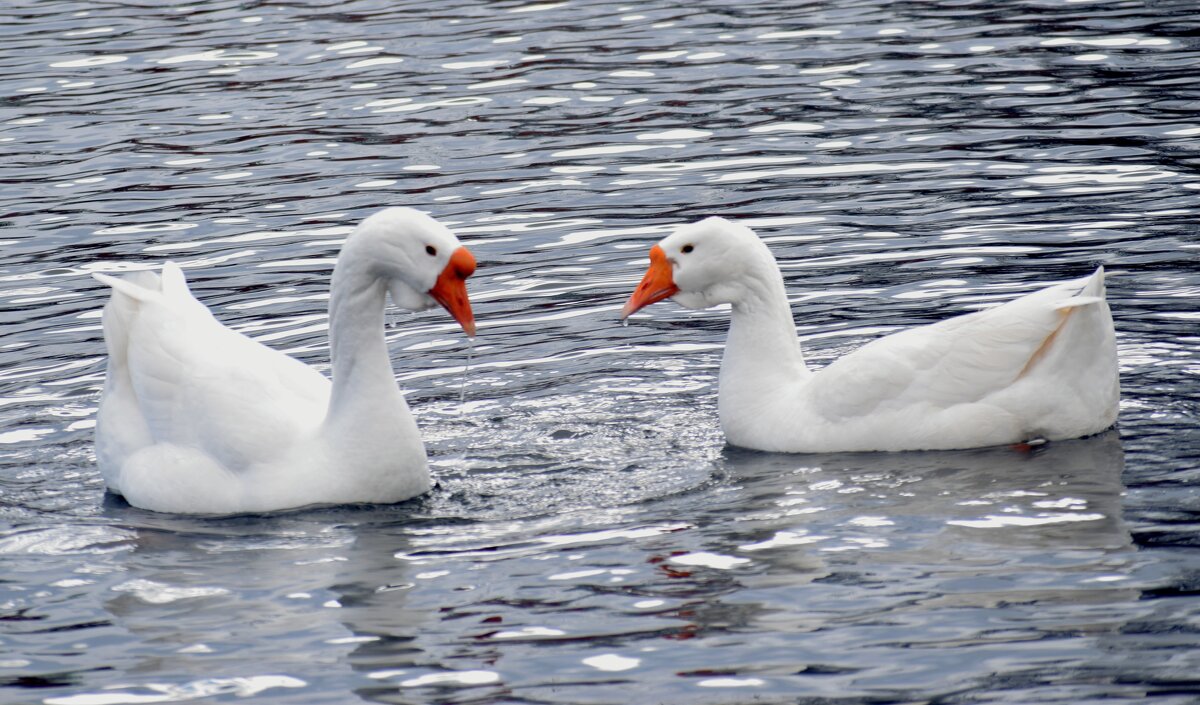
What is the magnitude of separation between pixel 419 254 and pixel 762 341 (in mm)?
2044

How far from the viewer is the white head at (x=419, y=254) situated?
24.4ft

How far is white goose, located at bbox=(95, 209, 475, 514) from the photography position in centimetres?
753

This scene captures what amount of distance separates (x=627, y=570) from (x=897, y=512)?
50.1 inches

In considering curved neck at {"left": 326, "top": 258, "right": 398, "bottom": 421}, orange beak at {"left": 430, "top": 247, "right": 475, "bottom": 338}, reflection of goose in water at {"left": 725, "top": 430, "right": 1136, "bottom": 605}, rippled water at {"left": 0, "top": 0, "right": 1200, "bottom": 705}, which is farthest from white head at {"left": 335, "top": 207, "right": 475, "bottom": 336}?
reflection of goose in water at {"left": 725, "top": 430, "right": 1136, "bottom": 605}

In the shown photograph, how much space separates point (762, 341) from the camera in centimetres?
876

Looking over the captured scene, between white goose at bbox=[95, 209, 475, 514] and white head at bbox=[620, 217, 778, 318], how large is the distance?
4.75 ft

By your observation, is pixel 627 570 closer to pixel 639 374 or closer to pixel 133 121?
pixel 639 374

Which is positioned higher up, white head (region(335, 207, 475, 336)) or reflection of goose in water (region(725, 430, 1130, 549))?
white head (region(335, 207, 475, 336))

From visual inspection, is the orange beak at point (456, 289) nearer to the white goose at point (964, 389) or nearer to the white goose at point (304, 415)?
Answer: the white goose at point (304, 415)

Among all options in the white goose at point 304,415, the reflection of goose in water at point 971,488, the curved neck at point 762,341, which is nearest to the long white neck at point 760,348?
the curved neck at point 762,341

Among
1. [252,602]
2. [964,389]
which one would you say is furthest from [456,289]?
[964,389]

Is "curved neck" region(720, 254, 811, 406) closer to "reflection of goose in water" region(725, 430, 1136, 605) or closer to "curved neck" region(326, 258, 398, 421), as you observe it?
"reflection of goose in water" region(725, 430, 1136, 605)

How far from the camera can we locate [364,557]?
723 centimetres

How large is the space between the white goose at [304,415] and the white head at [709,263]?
145 centimetres
